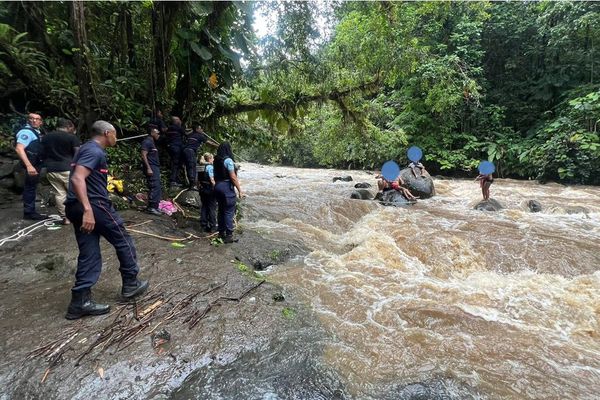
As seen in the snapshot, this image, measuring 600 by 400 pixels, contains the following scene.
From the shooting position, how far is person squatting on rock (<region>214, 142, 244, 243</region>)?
5871 mm

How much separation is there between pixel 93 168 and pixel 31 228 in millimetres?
3330

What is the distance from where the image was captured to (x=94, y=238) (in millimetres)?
3396

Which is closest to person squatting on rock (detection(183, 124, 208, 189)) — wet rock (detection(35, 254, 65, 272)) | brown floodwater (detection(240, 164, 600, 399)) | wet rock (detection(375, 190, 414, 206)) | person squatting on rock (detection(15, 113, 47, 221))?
brown floodwater (detection(240, 164, 600, 399))

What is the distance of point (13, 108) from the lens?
24.1 ft

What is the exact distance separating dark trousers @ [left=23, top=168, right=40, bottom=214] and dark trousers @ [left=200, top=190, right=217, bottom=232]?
266cm

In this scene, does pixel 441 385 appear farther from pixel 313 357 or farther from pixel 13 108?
pixel 13 108

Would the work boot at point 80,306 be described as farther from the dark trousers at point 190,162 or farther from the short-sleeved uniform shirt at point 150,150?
the dark trousers at point 190,162

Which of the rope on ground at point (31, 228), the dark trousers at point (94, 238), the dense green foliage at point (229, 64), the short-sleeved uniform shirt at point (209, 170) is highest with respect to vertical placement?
the dense green foliage at point (229, 64)

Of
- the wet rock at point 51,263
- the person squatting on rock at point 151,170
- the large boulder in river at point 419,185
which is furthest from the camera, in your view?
the large boulder in river at point 419,185

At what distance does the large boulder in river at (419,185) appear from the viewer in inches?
504

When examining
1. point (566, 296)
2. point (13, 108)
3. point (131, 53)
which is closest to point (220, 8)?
point (131, 53)

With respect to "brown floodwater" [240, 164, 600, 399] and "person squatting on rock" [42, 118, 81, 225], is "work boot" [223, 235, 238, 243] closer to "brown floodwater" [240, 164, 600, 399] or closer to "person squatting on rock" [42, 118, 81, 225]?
"brown floodwater" [240, 164, 600, 399]

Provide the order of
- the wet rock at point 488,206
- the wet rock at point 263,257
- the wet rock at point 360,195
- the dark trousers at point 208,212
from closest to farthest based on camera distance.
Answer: the wet rock at point 263,257
the dark trousers at point 208,212
the wet rock at point 488,206
the wet rock at point 360,195

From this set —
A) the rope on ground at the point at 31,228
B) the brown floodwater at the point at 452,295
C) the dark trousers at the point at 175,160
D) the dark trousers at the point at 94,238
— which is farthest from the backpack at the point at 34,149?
the brown floodwater at the point at 452,295
